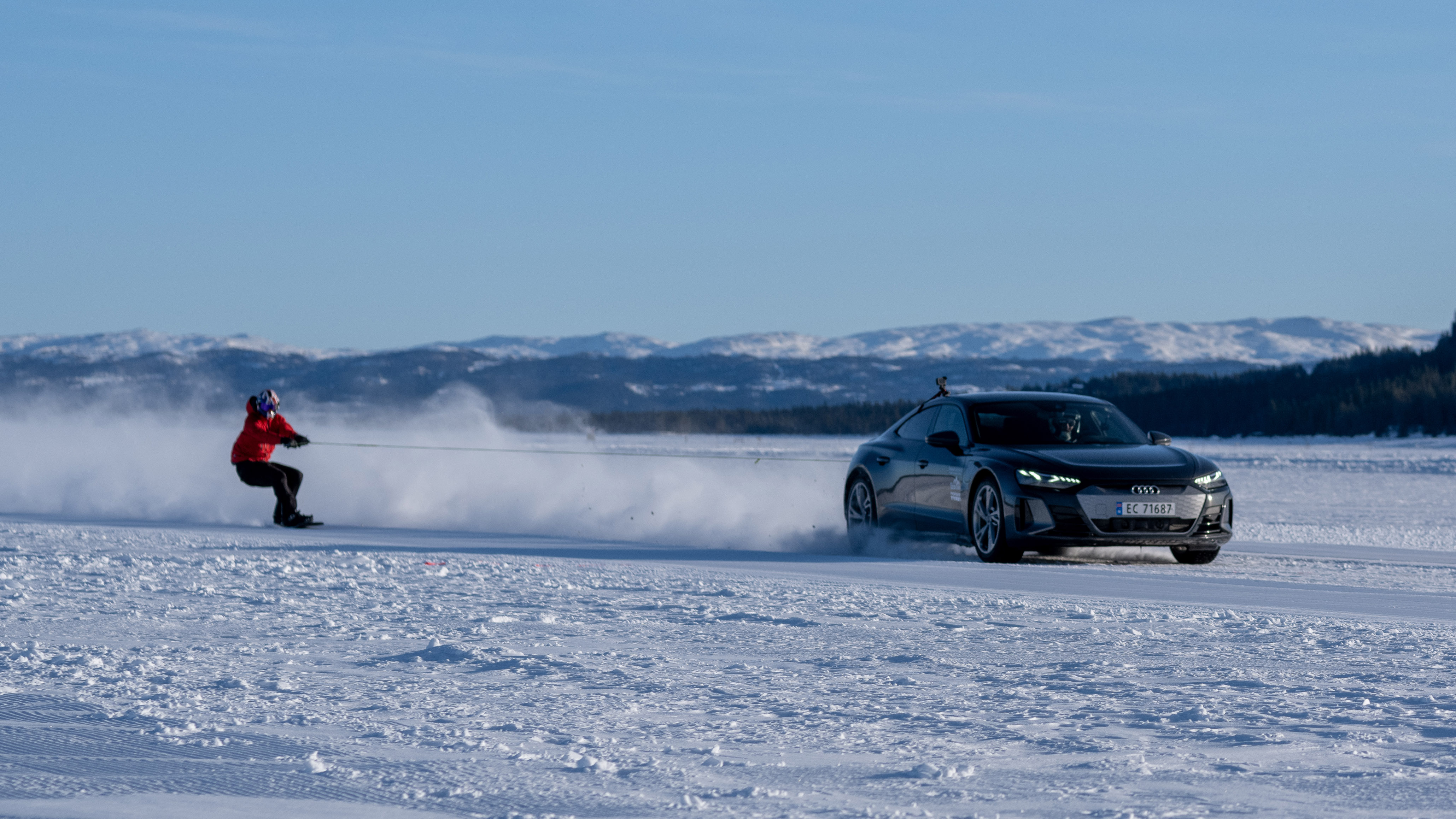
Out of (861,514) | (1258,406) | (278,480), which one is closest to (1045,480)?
(861,514)

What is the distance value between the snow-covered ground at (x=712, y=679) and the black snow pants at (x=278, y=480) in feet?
4.35

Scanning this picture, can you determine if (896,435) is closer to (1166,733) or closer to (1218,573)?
(1218,573)

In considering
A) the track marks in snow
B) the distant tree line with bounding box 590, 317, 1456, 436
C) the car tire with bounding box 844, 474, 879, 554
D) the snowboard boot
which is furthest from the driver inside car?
the distant tree line with bounding box 590, 317, 1456, 436

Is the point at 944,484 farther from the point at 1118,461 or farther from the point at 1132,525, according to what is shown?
the point at 1132,525

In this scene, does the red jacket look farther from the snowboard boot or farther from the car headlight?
the car headlight

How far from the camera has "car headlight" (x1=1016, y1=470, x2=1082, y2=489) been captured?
13.3 meters

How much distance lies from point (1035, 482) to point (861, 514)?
9.49ft

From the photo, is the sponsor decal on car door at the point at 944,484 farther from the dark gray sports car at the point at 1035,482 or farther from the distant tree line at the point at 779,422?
the distant tree line at the point at 779,422

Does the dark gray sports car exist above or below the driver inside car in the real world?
below

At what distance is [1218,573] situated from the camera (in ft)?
42.5

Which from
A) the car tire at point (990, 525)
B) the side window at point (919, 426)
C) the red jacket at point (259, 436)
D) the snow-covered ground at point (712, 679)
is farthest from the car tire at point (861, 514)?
the red jacket at point (259, 436)

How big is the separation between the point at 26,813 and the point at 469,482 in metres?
17.8

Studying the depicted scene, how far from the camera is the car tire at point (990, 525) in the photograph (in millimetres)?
13562

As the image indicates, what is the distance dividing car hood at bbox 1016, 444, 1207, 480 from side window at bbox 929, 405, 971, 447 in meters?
0.68
